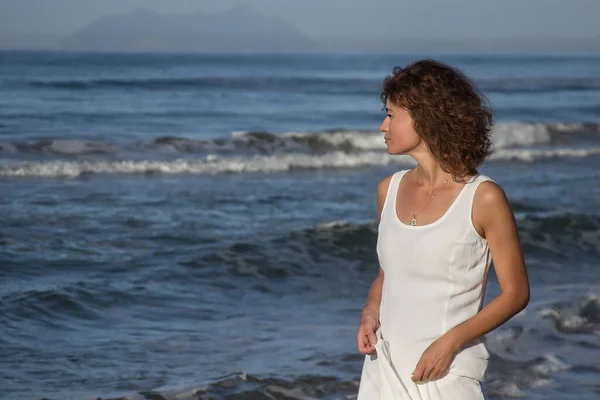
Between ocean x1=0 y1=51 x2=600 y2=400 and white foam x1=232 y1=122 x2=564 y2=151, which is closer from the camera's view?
ocean x1=0 y1=51 x2=600 y2=400

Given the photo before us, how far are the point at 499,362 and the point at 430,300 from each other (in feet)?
11.3

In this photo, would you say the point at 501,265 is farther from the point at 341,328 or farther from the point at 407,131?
the point at 341,328

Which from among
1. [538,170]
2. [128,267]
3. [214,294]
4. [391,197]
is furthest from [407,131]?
[538,170]

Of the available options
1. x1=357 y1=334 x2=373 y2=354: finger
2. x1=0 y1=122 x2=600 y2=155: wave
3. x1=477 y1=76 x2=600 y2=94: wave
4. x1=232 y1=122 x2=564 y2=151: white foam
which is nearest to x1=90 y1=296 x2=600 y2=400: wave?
x1=357 y1=334 x2=373 y2=354: finger

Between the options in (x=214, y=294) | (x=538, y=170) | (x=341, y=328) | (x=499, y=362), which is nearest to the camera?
(x=499, y=362)

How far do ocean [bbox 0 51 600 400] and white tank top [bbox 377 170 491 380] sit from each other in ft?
8.85

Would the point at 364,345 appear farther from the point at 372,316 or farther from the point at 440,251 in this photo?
the point at 440,251

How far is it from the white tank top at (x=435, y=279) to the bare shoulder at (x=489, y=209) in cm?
2

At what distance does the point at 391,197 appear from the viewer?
2842mm

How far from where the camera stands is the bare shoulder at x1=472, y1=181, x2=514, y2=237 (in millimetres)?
2570

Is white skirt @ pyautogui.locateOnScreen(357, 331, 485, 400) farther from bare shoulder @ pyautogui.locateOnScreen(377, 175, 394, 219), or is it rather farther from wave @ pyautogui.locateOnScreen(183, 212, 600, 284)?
wave @ pyautogui.locateOnScreen(183, 212, 600, 284)

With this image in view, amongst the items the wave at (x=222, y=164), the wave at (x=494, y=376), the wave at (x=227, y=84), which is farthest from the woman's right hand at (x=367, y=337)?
the wave at (x=227, y=84)

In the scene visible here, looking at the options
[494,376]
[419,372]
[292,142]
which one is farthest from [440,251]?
[292,142]

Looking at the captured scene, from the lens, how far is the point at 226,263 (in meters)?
8.68
